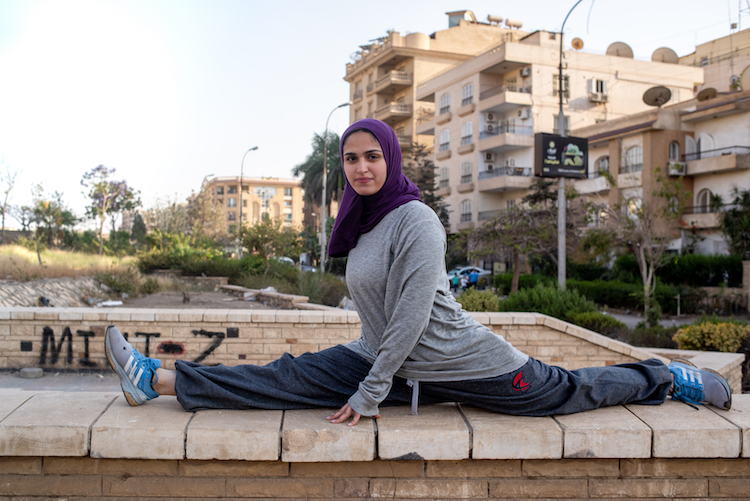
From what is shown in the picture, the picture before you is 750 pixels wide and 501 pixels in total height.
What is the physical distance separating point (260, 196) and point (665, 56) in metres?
87.1

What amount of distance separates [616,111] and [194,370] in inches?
1637

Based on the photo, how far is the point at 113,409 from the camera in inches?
108

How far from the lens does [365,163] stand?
2.67 metres

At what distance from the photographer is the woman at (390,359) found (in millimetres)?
2529

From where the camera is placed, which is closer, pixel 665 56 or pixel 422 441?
pixel 422 441

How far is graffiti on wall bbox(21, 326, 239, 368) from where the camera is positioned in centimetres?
672

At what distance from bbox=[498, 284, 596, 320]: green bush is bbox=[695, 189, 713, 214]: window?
22.6 m

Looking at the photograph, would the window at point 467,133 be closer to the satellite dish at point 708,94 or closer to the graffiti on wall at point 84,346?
the satellite dish at point 708,94

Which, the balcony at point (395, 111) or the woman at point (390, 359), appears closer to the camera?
the woman at point (390, 359)

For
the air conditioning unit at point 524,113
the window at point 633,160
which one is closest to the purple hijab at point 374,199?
the window at point 633,160

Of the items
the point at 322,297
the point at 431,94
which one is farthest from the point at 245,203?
the point at 322,297

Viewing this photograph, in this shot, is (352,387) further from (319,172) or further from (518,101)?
(319,172)

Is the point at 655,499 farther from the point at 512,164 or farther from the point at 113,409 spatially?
the point at 512,164

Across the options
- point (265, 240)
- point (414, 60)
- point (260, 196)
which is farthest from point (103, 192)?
point (260, 196)
